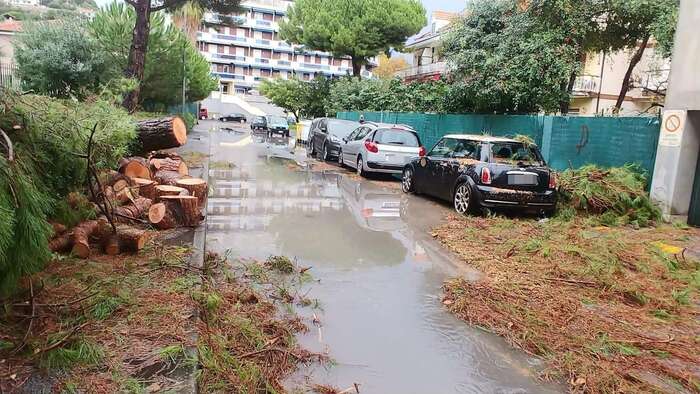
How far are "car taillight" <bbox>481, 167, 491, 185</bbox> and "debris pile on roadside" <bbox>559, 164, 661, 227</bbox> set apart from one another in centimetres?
179

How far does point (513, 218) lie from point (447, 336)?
587 cm

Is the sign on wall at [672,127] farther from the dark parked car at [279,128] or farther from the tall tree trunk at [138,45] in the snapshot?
the dark parked car at [279,128]

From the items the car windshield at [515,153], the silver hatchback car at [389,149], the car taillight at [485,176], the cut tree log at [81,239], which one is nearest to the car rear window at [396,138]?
the silver hatchback car at [389,149]

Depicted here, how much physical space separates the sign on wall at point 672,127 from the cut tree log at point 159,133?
960 centimetres

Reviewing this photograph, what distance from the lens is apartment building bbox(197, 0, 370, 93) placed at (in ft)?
303

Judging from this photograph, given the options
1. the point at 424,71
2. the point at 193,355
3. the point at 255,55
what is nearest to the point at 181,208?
the point at 193,355

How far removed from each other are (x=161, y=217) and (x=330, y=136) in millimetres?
13330

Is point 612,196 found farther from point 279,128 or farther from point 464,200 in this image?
point 279,128

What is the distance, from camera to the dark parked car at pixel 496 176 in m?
9.79

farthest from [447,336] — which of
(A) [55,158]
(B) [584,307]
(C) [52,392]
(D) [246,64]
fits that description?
(D) [246,64]

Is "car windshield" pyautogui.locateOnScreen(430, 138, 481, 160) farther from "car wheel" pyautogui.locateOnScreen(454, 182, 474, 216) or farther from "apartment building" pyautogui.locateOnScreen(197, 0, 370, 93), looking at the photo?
"apartment building" pyautogui.locateOnScreen(197, 0, 370, 93)

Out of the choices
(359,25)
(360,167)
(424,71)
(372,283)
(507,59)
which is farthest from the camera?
(424,71)

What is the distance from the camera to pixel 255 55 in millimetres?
94688

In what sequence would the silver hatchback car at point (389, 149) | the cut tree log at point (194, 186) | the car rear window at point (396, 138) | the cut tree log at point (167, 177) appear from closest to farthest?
the cut tree log at point (194, 186) → the cut tree log at point (167, 177) → the silver hatchback car at point (389, 149) → the car rear window at point (396, 138)
